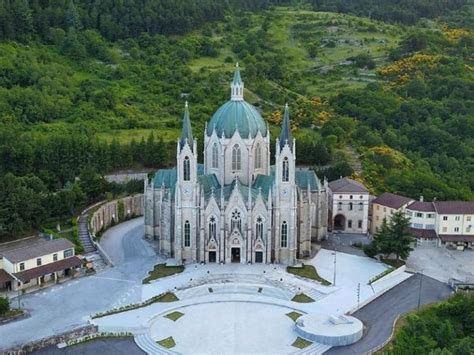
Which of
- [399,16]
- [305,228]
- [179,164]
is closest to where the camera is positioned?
[179,164]

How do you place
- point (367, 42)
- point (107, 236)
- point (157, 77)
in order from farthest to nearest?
point (367, 42) → point (157, 77) → point (107, 236)

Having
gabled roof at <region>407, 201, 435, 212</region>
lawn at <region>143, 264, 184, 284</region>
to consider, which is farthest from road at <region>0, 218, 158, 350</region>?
gabled roof at <region>407, 201, 435, 212</region>

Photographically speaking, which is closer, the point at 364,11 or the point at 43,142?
the point at 43,142

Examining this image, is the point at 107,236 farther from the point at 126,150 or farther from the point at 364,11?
the point at 364,11

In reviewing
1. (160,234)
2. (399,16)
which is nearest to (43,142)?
(160,234)

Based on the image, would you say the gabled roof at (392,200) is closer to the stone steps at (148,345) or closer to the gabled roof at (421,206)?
the gabled roof at (421,206)

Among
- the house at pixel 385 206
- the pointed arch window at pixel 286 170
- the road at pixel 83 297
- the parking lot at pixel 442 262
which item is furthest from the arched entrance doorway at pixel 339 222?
the road at pixel 83 297

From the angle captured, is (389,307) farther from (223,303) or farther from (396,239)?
(223,303)

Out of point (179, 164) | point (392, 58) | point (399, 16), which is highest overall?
point (399, 16)
